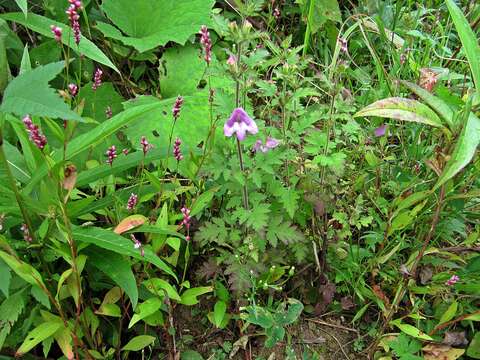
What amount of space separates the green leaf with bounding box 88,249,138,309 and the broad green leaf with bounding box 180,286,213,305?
0.19 metres

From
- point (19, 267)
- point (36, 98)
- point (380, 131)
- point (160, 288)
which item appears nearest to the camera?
point (36, 98)

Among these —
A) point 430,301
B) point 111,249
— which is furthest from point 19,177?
point 430,301

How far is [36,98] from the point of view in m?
0.92

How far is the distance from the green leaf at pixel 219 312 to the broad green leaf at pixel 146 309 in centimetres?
18

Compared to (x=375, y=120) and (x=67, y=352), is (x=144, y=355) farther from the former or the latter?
(x=375, y=120)

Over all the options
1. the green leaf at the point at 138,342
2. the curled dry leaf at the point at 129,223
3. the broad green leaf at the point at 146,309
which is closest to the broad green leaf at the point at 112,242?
the curled dry leaf at the point at 129,223

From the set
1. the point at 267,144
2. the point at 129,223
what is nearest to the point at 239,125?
the point at 267,144

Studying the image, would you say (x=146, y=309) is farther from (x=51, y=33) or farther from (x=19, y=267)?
(x=51, y=33)

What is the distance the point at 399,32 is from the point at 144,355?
1.82 m

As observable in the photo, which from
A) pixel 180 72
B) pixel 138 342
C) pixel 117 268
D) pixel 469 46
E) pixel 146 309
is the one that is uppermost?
pixel 469 46

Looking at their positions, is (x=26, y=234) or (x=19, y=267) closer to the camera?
(x=19, y=267)

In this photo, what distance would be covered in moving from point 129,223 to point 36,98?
1.67ft

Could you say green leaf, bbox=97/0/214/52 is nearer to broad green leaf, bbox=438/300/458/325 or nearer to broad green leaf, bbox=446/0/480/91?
broad green leaf, bbox=446/0/480/91

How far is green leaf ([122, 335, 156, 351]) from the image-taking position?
1400mm
